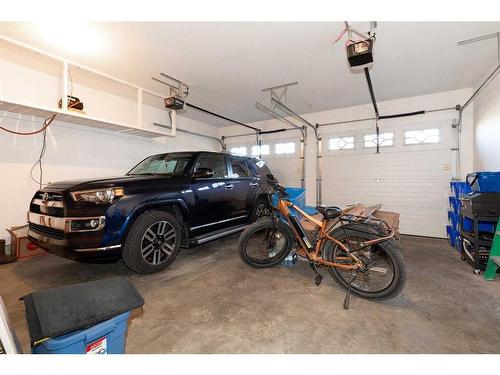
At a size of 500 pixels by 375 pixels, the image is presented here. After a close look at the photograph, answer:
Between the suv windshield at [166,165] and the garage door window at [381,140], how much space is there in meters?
4.69

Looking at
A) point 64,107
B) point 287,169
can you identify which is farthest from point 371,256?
point 287,169

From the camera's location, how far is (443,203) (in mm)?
5145

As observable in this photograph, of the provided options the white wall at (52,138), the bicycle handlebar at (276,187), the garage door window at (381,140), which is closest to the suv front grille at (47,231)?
the white wall at (52,138)

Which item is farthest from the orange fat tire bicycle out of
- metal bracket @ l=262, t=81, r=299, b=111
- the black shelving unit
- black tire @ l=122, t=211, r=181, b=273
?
metal bracket @ l=262, t=81, r=299, b=111

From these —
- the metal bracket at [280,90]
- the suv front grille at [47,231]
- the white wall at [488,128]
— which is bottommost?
the suv front grille at [47,231]

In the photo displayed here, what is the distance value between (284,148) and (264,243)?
183 inches

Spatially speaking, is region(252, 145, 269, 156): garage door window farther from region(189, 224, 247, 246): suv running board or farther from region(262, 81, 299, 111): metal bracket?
region(189, 224, 247, 246): suv running board

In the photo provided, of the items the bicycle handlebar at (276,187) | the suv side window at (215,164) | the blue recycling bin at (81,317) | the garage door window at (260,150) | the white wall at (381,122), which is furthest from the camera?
the garage door window at (260,150)

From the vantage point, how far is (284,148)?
7.31m

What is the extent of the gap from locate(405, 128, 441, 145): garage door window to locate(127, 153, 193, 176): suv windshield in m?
5.15

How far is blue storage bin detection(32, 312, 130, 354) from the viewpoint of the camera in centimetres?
102

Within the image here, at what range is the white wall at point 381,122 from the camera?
495cm

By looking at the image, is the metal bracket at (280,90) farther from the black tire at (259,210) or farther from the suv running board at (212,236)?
the suv running board at (212,236)

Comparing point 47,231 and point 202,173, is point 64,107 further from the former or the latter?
point 202,173
